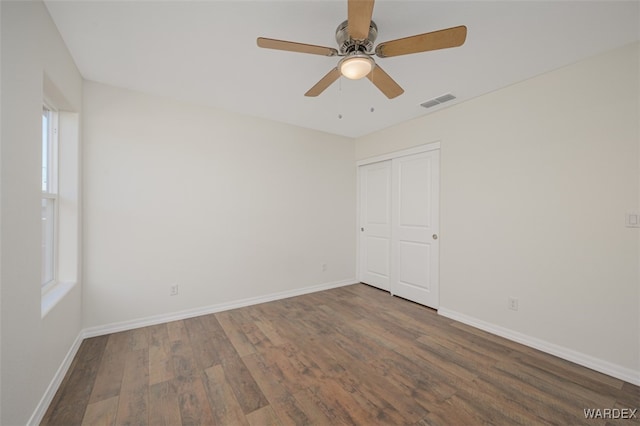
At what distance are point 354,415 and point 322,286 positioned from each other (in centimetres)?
251

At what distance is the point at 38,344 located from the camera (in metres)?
1.52

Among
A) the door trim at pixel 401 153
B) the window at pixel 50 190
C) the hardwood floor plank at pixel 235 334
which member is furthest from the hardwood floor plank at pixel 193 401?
the door trim at pixel 401 153

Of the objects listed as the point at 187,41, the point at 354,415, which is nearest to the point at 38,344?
the point at 354,415

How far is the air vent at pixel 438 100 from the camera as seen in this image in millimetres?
2779

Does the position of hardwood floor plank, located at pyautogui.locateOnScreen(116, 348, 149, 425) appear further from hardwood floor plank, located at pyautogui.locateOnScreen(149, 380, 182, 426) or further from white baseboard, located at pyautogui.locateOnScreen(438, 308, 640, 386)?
white baseboard, located at pyautogui.locateOnScreen(438, 308, 640, 386)

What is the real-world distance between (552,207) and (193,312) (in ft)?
12.8

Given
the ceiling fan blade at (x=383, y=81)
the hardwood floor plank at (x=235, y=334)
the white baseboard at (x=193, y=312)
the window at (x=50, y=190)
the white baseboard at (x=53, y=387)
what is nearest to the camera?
the white baseboard at (x=53, y=387)

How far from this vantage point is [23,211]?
4.48ft

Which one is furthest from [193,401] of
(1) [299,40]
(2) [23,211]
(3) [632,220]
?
(3) [632,220]

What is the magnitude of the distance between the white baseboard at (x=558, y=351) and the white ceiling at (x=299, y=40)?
249cm

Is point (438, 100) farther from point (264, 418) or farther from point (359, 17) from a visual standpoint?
point (264, 418)

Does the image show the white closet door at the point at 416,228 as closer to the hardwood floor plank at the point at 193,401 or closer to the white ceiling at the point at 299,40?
the white ceiling at the point at 299,40

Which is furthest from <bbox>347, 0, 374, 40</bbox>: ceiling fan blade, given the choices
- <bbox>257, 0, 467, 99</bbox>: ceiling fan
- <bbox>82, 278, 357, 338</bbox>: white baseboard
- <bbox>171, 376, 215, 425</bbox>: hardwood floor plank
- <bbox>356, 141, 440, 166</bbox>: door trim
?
<bbox>82, 278, 357, 338</bbox>: white baseboard

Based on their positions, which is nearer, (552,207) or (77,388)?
(77,388)
